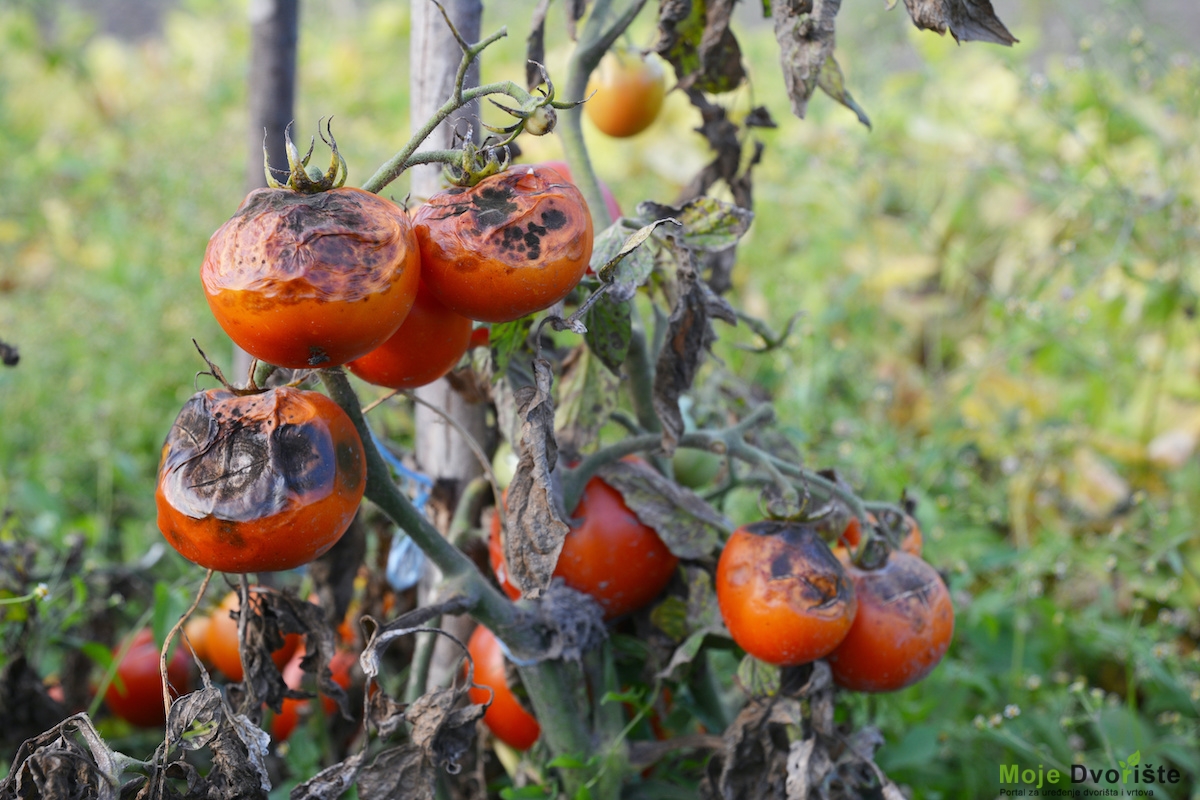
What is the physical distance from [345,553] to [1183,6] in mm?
5102

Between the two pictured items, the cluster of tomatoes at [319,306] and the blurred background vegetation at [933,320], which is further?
the blurred background vegetation at [933,320]

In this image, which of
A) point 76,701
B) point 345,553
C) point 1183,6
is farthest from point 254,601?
point 1183,6

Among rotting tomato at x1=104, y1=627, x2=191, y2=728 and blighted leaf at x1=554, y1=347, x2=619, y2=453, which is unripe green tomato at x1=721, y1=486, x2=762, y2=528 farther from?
rotting tomato at x1=104, y1=627, x2=191, y2=728

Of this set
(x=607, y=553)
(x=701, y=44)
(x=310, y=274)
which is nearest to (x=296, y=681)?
(x=607, y=553)

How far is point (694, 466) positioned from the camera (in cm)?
126

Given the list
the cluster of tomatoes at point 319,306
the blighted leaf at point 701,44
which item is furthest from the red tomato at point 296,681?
the blighted leaf at point 701,44

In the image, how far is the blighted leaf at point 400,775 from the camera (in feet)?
2.98

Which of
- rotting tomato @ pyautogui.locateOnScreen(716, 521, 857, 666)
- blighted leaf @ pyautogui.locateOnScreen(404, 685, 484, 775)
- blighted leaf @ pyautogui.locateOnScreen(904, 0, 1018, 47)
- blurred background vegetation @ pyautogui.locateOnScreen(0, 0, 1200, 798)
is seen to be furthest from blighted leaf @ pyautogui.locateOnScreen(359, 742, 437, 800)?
blighted leaf @ pyautogui.locateOnScreen(904, 0, 1018, 47)

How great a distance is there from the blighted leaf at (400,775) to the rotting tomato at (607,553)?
239mm

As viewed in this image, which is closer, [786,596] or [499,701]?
[786,596]

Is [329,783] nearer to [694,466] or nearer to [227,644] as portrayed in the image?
[227,644]

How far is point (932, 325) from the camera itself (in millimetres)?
3016

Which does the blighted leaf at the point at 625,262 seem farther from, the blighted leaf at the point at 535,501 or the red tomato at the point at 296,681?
the red tomato at the point at 296,681

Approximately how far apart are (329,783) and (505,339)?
1.55 feet
